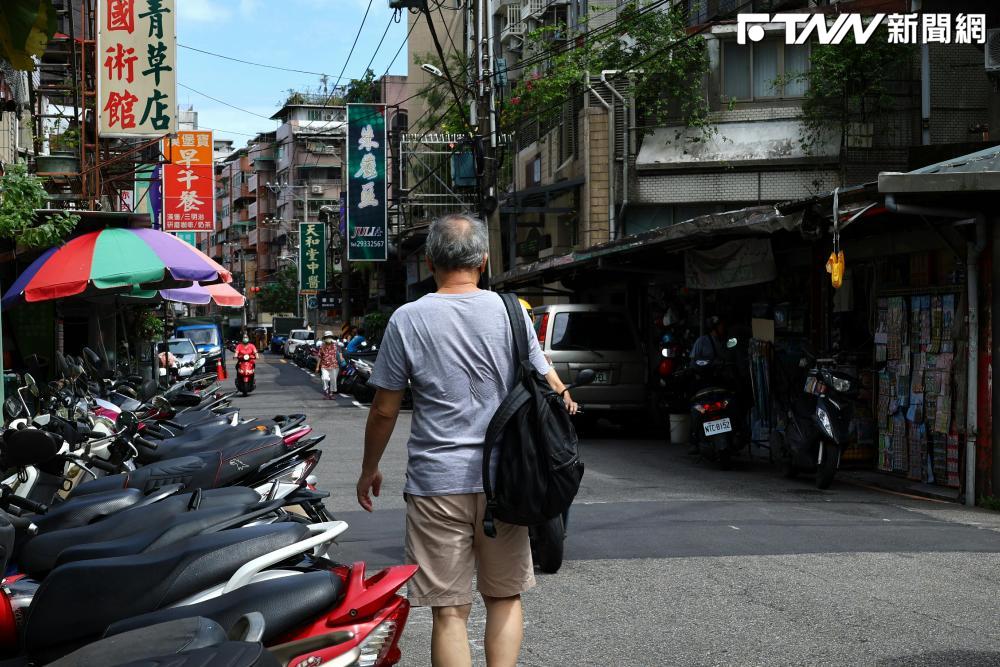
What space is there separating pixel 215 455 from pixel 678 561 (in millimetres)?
3094

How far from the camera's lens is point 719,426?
42.8 ft

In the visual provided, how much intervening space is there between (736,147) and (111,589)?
2105cm

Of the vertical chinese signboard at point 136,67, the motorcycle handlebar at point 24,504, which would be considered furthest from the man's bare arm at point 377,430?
the vertical chinese signboard at point 136,67

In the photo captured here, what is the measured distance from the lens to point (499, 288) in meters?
26.8

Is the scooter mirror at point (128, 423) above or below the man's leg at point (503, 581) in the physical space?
above

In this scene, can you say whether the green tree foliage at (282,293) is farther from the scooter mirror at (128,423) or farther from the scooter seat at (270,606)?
the scooter seat at (270,606)

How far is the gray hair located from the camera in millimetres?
4477

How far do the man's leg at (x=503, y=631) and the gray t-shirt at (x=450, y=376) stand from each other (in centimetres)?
48

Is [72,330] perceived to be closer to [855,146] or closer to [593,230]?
[593,230]

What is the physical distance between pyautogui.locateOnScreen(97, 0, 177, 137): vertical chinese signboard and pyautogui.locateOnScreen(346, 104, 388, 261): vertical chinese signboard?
16.0 m

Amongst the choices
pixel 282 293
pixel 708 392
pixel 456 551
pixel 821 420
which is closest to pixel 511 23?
pixel 708 392

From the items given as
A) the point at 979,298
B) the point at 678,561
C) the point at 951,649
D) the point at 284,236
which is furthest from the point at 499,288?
the point at 284,236

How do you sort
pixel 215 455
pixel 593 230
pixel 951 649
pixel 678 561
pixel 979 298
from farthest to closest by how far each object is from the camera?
1. pixel 593 230
2. pixel 979 298
3. pixel 678 561
4. pixel 215 455
5. pixel 951 649

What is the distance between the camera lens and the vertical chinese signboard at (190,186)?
2883 centimetres
